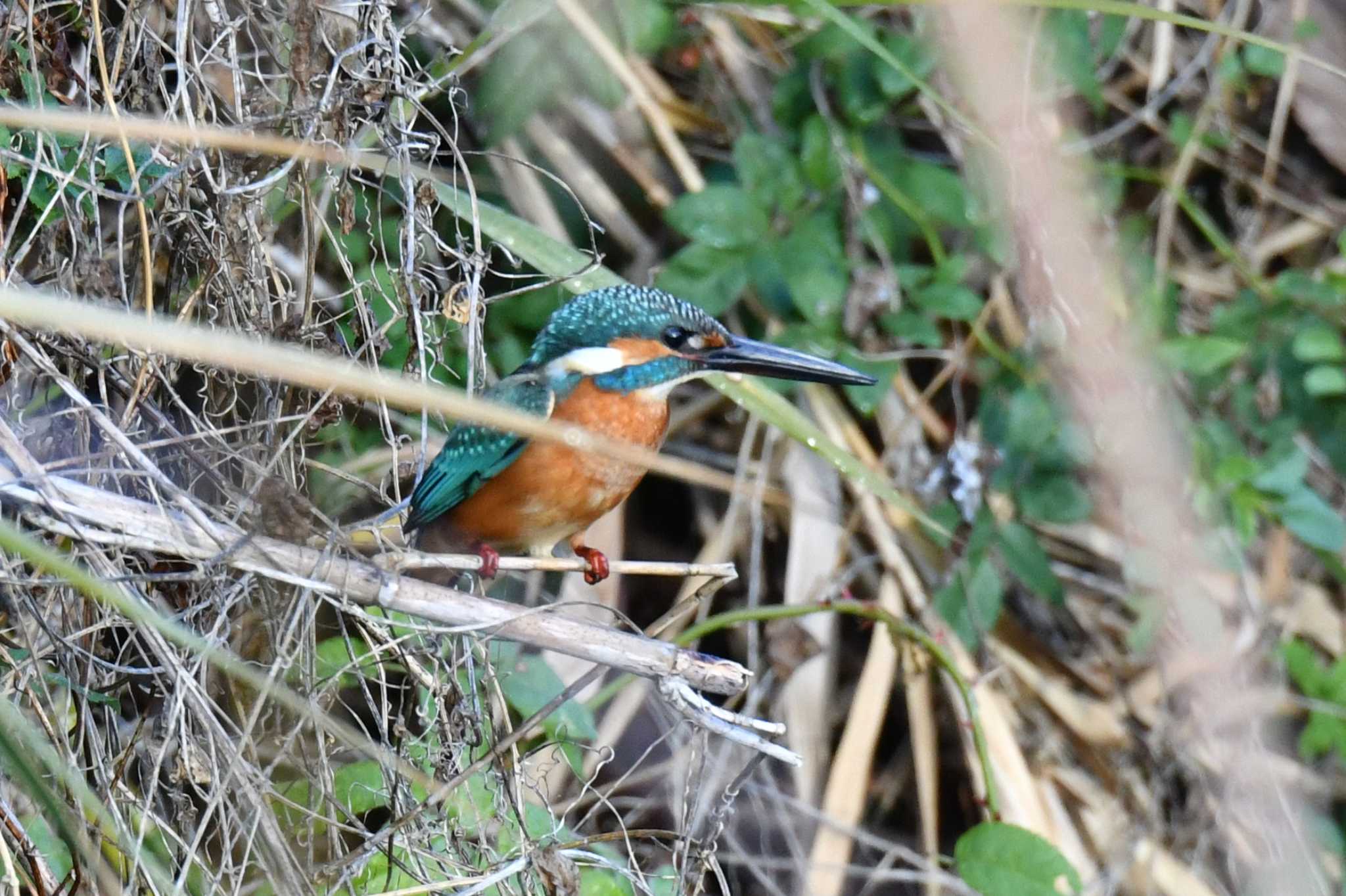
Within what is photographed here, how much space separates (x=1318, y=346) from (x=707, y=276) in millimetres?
1330

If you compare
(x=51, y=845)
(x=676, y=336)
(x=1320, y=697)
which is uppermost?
(x=676, y=336)

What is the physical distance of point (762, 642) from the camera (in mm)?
2914

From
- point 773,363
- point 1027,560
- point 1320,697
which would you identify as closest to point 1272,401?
point 1320,697

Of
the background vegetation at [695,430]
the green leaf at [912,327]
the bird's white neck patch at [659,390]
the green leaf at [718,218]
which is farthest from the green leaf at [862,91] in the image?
the bird's white neck patch at [659,390]

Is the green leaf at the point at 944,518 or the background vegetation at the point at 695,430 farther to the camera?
the green leaf at the point at 944,518

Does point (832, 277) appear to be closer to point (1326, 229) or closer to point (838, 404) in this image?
point (838, 404)

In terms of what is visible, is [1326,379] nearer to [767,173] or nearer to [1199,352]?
[1199,352]

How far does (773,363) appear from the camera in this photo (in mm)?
2100

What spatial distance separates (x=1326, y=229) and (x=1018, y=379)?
3.75 feet

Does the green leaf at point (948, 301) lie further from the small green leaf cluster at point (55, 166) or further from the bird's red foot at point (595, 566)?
the small green leaf cluster at point (55, 166)

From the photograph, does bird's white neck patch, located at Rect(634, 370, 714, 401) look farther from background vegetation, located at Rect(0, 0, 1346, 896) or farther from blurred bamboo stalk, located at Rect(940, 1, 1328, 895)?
blurred bamboo stalk, located at Rect(940, 1, 1328, 895)

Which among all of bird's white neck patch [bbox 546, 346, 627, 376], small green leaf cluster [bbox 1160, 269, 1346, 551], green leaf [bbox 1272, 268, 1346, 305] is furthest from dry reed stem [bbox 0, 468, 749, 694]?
green leaf [bbox 1272, 268, 1346, 305]

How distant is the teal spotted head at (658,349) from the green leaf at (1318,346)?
1.28 metres

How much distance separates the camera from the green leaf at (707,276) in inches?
108
